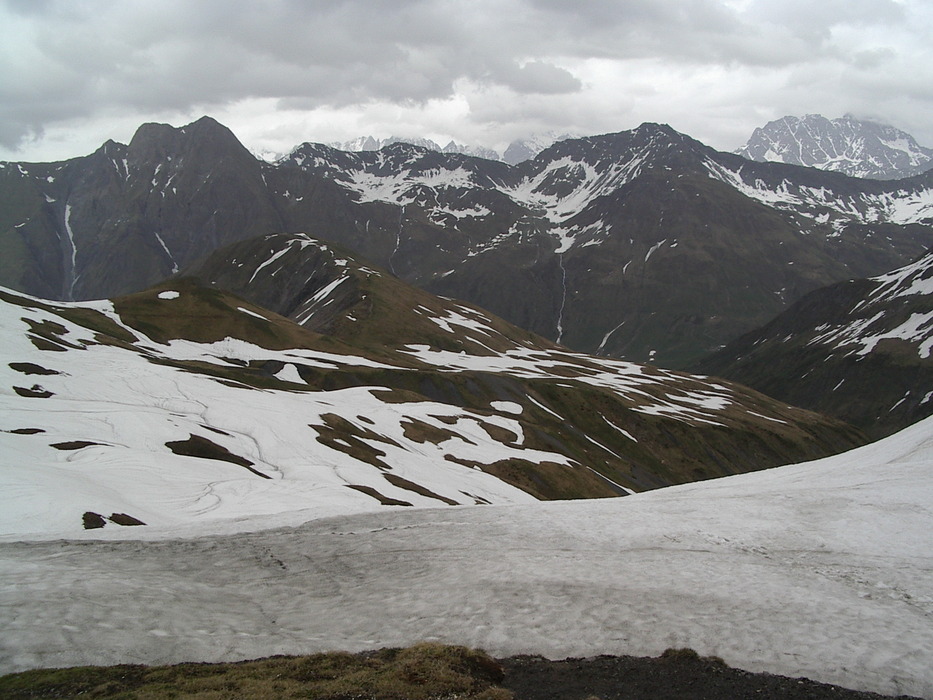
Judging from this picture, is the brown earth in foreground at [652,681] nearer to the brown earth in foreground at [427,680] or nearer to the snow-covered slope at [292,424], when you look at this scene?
the brown earth in foreground at [427,680]

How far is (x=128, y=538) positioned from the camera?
86.0ft

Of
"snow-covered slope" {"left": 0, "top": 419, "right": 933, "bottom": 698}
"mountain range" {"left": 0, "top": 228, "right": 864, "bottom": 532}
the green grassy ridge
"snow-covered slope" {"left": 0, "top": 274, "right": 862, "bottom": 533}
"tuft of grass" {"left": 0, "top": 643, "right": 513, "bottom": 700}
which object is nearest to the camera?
"tuft of grass" {"left": 0, "top": 643, "right": 513, "bottom": 700}

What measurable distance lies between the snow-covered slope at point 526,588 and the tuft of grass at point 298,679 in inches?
34.7

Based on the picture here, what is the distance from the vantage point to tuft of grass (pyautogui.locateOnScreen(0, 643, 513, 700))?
1440 cm

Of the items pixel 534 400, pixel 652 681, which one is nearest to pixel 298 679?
pixel 652 681

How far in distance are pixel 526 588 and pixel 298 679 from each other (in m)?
8.61

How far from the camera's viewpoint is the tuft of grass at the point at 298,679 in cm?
1440

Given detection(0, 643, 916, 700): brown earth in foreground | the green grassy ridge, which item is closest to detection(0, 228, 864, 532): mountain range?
the green grassy ridge

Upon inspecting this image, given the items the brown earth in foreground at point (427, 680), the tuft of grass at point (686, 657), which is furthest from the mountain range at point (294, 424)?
the tuft of grass at point (686, 657)

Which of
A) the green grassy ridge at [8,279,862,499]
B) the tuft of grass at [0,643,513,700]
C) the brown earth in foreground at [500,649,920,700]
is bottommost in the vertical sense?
the green grassy ridge at [8,279,862,499]

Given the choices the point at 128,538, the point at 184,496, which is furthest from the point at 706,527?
the point at 184,496

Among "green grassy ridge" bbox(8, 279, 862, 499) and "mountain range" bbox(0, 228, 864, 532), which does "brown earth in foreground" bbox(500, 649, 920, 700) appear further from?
"green grassy ridge" bbox(8, 279, 862, 499)

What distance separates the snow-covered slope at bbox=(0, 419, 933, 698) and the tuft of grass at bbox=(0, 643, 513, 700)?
34.7 inches

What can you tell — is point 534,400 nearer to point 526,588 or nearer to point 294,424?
point 294,424
